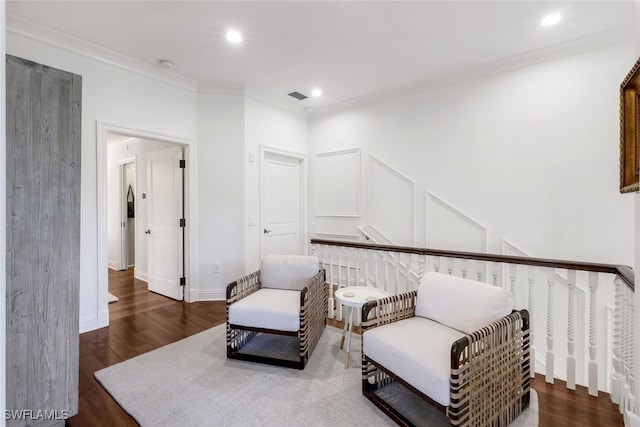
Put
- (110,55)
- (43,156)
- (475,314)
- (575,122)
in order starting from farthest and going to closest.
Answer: (110,55) → (575,122) → (475,314) → (43,156)

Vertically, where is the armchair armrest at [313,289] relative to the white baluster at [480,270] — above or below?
below

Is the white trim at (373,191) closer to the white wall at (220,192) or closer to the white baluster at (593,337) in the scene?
the white wall at (220,192)

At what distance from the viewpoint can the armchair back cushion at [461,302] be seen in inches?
68.1

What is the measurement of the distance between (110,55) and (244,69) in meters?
1.28

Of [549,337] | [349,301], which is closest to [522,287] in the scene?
[549,337]

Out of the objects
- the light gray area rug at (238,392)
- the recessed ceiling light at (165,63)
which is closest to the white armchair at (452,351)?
the light gray area rug at (238,392)

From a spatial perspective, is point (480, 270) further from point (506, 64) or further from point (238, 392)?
point (506, 64)

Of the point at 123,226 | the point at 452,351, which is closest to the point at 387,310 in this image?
the point at 452,351

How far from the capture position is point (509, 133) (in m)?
3.05

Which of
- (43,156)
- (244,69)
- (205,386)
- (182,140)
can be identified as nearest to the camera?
(43,156)

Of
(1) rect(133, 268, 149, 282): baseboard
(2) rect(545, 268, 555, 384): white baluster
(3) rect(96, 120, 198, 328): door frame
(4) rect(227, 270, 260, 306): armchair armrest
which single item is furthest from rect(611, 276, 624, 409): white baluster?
(1) rect(133, 268, 149, 282): baseboard

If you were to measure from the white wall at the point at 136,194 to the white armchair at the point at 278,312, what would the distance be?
8.06 ft

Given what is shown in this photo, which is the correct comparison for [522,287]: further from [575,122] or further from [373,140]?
[373,140]

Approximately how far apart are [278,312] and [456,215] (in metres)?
2.31
